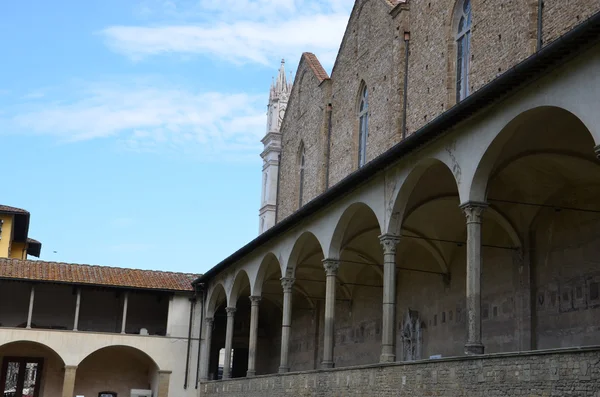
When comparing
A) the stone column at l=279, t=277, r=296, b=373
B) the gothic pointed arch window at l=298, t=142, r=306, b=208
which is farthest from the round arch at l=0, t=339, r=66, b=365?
the stone column at l=279, t=277, r=296, b=373

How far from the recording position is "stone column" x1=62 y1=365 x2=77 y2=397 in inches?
1168

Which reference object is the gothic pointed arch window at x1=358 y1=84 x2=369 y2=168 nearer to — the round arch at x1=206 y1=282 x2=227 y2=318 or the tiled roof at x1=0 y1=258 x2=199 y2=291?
the round arch at x1=206 y1=282 x2=227 y2=318

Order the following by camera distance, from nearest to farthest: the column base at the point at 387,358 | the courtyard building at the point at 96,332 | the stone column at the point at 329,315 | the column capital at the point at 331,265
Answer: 1. the column base at the point at 387,358
2. the stone column at the point at 329,315
3. the column capital at the point at 331,265
4. the courtyard building at the point at 96,332

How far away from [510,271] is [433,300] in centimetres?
427

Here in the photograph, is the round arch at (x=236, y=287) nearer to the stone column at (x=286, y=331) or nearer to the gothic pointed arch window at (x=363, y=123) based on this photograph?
the stone column at (x=286, y=331)

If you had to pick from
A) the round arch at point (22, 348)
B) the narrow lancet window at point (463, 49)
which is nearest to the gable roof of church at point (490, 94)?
the narrow lancet window at point (463, 49)

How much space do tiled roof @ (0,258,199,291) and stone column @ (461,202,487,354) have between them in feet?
64.1

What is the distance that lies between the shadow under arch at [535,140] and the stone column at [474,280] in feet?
0.76

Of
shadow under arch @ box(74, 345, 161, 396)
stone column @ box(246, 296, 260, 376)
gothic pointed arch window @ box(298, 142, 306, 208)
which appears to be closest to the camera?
stone column @ box(246, 296, 260, 376)

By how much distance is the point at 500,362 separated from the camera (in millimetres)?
12406

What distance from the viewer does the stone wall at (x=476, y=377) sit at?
10.8 metres

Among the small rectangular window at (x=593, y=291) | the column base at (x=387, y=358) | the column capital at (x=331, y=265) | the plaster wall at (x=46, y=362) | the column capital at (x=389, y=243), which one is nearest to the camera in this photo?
the small rectangular window at (x=593, y=291)

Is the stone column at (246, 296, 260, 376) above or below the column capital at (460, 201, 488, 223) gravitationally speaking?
below

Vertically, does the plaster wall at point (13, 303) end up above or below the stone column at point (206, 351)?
above
